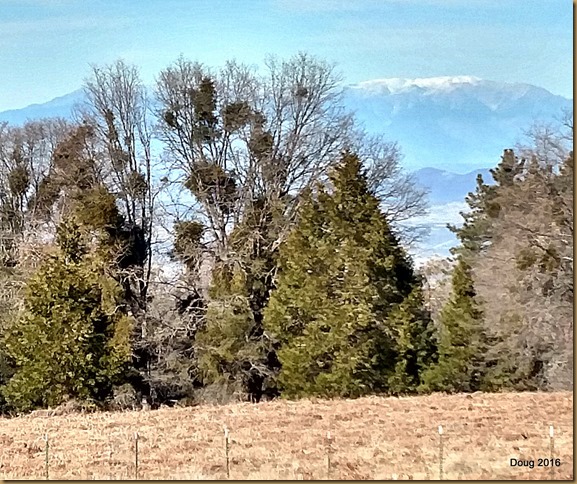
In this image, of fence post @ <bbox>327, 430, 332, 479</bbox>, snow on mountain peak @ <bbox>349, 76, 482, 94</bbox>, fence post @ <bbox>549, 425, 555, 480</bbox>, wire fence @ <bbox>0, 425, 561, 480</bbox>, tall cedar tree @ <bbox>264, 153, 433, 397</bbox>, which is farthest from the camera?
tall cedar tree @ <bbox>264, 153, 433, 397</bbox>

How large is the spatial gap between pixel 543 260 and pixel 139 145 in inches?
217

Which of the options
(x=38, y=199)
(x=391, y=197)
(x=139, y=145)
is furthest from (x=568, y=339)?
(x=38, y=199)

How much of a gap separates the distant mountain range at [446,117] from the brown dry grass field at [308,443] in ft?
8.87

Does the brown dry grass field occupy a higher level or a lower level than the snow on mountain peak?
lower

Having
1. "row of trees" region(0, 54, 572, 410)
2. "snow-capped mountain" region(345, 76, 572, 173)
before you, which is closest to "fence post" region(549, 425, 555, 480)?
"snow-capped mountain" region(345, 76, 572, 173)

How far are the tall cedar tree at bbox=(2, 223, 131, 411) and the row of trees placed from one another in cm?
2

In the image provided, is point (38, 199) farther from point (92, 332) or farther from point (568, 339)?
point (568, 339)

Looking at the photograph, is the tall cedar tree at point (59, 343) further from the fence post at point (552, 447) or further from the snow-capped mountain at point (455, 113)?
the fence post at point (552, 447)

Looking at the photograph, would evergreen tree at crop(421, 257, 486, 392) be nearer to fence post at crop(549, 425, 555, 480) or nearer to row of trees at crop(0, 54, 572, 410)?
row of trees at crop(0, 54, 572, 410)

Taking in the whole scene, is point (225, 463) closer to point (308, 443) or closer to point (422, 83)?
point (308, 443)

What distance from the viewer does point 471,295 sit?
36.3 ft

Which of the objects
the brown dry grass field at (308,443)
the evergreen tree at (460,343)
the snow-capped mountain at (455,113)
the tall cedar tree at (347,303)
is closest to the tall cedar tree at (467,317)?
the evergreen tree at (460,343)

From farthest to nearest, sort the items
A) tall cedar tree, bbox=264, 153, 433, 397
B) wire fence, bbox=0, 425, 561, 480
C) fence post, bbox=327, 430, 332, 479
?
tall cedar tree, bbox=264, 153, 433, 397 → fence post, bbox=327, 430, 332, 479 → wire fence, bbox=0, 425, 561, 480

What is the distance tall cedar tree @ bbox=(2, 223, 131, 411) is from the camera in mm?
9703
